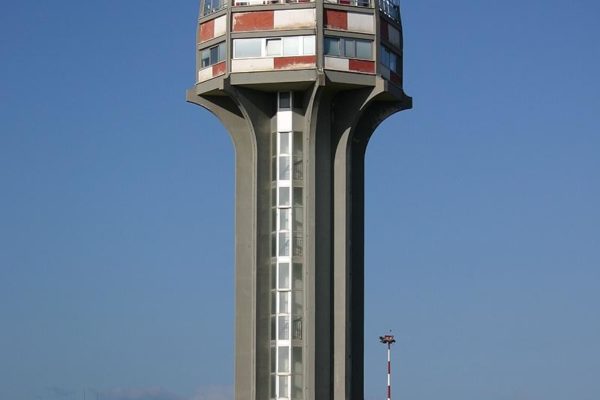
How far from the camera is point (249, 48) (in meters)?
84.0

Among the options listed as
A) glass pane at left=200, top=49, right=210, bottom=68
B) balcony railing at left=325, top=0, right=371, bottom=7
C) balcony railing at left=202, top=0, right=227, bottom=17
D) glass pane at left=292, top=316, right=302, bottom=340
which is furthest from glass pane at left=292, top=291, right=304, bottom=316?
balcony railing at left=202, top=0, right=227, bottom=17

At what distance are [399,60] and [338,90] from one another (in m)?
4.89

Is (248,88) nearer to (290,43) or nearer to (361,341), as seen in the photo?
(290,43)

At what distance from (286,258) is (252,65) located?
374 inches

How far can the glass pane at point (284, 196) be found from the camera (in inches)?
3334

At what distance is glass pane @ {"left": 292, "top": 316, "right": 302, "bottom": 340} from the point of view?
274 feet

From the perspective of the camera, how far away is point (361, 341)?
85750 millimetres

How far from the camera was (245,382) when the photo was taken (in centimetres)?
8381

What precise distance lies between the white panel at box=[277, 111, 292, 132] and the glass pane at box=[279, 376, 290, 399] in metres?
12.1

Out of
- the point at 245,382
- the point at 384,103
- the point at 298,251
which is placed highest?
the point at 384,103

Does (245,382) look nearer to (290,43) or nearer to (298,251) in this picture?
(298,251)

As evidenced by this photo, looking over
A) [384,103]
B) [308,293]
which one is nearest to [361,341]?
[308,293]

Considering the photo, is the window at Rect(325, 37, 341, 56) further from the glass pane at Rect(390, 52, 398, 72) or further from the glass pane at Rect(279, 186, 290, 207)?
the glass pane at Rect(279, 186, 290, 207)

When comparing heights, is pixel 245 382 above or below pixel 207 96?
below
